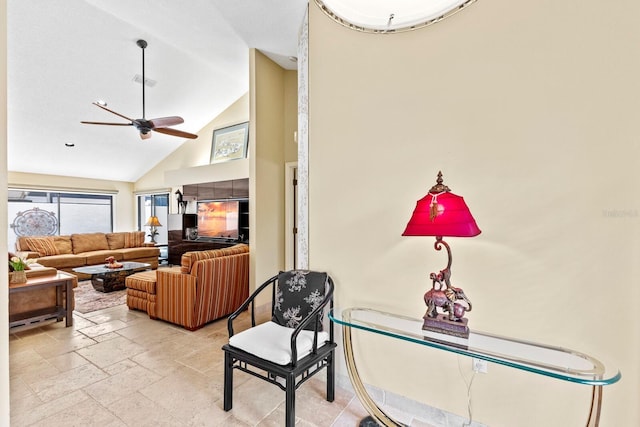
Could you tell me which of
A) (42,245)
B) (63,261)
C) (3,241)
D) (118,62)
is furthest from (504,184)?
(42,245)

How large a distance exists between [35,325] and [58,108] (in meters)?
3.80

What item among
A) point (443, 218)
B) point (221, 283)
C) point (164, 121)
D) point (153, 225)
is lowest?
point (221, 283)

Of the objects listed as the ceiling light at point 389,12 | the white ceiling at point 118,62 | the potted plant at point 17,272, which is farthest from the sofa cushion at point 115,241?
the ceiling light at point 389,12

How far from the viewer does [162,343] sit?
118 inches

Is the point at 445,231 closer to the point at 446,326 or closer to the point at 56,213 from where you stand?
the point at 446,326

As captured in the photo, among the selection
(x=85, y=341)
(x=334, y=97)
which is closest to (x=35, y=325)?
(x=85, y=341)

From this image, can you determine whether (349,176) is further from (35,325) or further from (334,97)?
(35,325)

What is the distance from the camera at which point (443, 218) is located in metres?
1.46

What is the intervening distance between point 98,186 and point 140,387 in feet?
24.9

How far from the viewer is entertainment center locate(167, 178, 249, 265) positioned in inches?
222

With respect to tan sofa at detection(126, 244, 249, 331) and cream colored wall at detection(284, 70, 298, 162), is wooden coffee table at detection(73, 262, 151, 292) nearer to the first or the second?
tan sofa at detection(126, 244, 249, 331)

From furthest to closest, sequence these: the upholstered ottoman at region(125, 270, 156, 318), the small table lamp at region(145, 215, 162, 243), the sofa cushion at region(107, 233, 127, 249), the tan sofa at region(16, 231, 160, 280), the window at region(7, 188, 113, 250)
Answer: the small table lamp at region(145, 215, 162, 243), the sofa cushion at region(107, 233, 127, 249), the window at region(7, 188, 113, 250), the tan sofa at region(16, 231, 160, 280), the upholstered ottoman at region(125, 270, 156, 318)

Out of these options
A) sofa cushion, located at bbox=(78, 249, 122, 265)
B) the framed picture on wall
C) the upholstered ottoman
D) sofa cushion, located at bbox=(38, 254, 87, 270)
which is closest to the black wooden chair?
the upholstered ottoman

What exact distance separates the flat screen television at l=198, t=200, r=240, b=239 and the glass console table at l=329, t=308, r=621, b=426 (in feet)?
13.9
